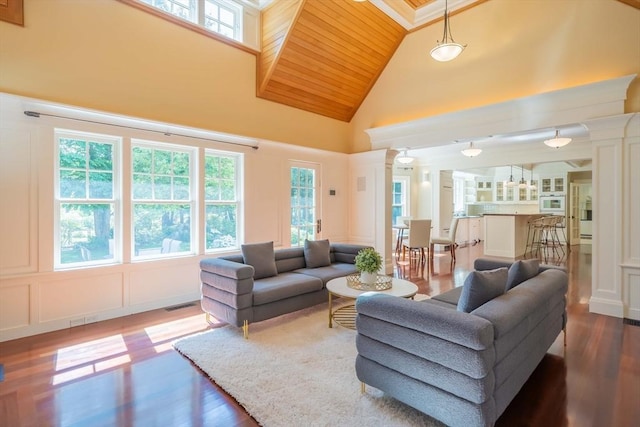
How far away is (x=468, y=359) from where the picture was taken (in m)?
1.62

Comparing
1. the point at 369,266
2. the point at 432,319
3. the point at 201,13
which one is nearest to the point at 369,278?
the point at 369,266

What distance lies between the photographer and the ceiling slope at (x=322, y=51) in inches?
185

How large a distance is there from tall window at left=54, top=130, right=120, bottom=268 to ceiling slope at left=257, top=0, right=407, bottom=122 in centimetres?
248

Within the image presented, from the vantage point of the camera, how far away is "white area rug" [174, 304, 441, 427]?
2012 mm

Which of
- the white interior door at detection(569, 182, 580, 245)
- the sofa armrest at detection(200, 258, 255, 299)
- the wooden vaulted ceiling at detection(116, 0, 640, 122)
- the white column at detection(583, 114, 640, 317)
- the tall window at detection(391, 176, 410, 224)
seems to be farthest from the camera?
the white interior door at detection(569, 182, 580, 245)

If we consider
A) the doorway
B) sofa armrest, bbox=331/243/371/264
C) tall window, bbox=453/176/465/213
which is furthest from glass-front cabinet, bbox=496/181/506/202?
sofa armrest, bbox=331/243/371/264

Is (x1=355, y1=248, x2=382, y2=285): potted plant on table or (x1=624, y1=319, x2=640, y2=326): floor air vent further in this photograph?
(x1=624, y1=319, x2=640, y2=326): floor air vent

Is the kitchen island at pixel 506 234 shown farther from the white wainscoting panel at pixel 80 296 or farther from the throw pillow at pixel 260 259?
the white wainscoting panel at pixel 80 296

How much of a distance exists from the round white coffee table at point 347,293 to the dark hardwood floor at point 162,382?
3.99ft

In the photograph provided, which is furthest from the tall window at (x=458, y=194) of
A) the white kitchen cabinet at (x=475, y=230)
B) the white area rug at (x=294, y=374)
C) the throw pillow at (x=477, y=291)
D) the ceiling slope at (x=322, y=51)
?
the throw pillow at (x=477, y=291)

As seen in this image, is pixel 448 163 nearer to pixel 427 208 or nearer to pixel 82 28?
pixel 427 208

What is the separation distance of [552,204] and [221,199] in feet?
37.1

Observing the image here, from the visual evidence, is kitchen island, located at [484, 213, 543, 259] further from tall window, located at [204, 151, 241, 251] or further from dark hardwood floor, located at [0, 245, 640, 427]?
tall window, located at [204, 151, 241, 251]

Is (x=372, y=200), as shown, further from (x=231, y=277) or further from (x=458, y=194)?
(x=458, y=194)
